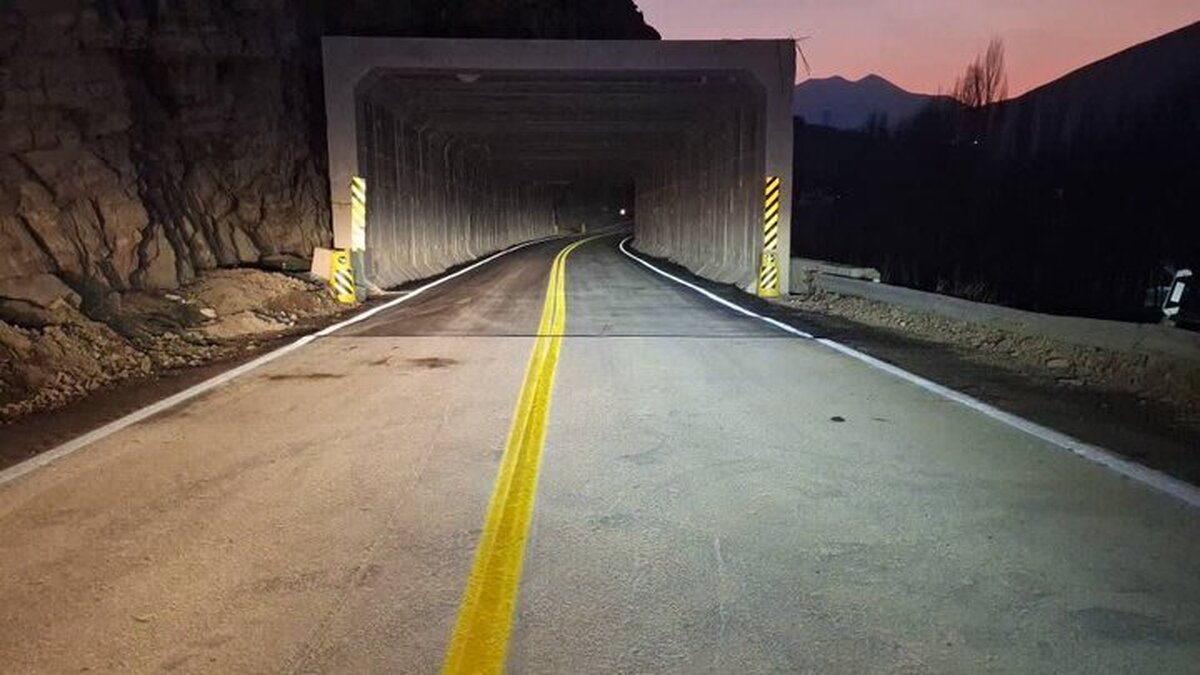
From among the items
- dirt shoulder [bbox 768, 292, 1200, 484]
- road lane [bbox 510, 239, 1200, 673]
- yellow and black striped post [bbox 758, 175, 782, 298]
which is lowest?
road lane [bbox 510, 239, 1200, 673]

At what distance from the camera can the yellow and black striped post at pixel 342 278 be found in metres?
16.5

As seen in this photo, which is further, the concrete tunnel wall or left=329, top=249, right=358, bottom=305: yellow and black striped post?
the concrete tunnel wall

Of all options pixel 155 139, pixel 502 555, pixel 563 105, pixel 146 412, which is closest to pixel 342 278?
pixel 155 139

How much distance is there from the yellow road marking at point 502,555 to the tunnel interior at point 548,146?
44.5 ft

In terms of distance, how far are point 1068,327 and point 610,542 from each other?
7.28m

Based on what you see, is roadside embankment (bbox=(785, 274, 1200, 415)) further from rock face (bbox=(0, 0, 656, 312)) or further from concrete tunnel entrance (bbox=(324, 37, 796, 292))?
rock face (bbox=(0, 0, 656, 312))

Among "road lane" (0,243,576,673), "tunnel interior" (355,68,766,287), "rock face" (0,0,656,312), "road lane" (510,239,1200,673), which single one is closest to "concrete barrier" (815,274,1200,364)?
"road lane" (510,239,1200,673)

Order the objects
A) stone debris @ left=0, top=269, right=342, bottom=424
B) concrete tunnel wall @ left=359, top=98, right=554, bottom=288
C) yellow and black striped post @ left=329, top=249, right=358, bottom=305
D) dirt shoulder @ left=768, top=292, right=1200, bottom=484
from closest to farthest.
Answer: dirt shoulder @ left=768, top=292, right=1200, bottom=484, stone debris @ left=0, top=269, right=342, bottom=424, yellow and black striped post @ left=329, top=249, right=358, bottom=305, concrete tunnel wall @ left=359, top=98, right=554, bottom=288

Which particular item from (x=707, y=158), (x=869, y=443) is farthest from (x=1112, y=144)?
(x=869, y=443)

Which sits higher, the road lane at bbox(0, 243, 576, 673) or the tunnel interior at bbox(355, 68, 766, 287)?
the tunnel interior at bbox(355, 68, 766, 287)

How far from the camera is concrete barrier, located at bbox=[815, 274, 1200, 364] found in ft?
25.2

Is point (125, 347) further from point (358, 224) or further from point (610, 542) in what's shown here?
point (358, 224)

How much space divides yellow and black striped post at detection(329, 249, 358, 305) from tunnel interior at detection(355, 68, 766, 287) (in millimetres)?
2057

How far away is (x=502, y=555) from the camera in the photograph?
13.0ft
